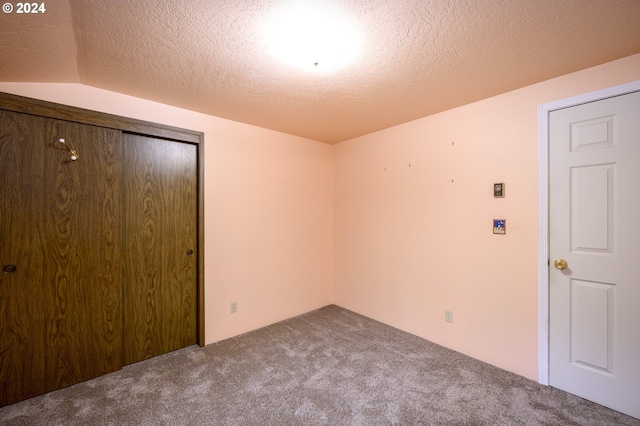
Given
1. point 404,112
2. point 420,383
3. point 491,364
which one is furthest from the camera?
point 404,112

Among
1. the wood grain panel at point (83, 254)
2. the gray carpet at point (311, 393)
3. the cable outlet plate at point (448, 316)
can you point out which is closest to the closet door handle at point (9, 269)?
the wood grain panel at point (83, 254)

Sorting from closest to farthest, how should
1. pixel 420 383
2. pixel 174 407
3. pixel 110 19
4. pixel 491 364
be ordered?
pixel 110 19 < pixel 174 407 < pixel 420 383 < pixel 491 364

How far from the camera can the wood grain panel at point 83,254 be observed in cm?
201

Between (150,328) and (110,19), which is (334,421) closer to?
(150,328)

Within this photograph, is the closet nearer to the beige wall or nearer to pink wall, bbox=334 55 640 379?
the beige wall

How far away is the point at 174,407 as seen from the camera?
73.0 inches

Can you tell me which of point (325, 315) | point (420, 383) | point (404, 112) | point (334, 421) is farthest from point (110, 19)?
point (325, 315)

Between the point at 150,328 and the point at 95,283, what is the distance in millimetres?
639

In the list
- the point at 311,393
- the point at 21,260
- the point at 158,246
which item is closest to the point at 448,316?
the point at 311,393

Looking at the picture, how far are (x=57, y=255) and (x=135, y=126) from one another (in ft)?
3.90

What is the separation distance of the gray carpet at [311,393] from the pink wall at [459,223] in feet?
1.20

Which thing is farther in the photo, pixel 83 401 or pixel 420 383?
pixel 420 383

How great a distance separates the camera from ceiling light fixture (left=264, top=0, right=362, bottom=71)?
1.36 meters

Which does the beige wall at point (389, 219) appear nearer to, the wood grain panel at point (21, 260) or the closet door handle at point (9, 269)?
the wood grain panel at point (21, 260)
